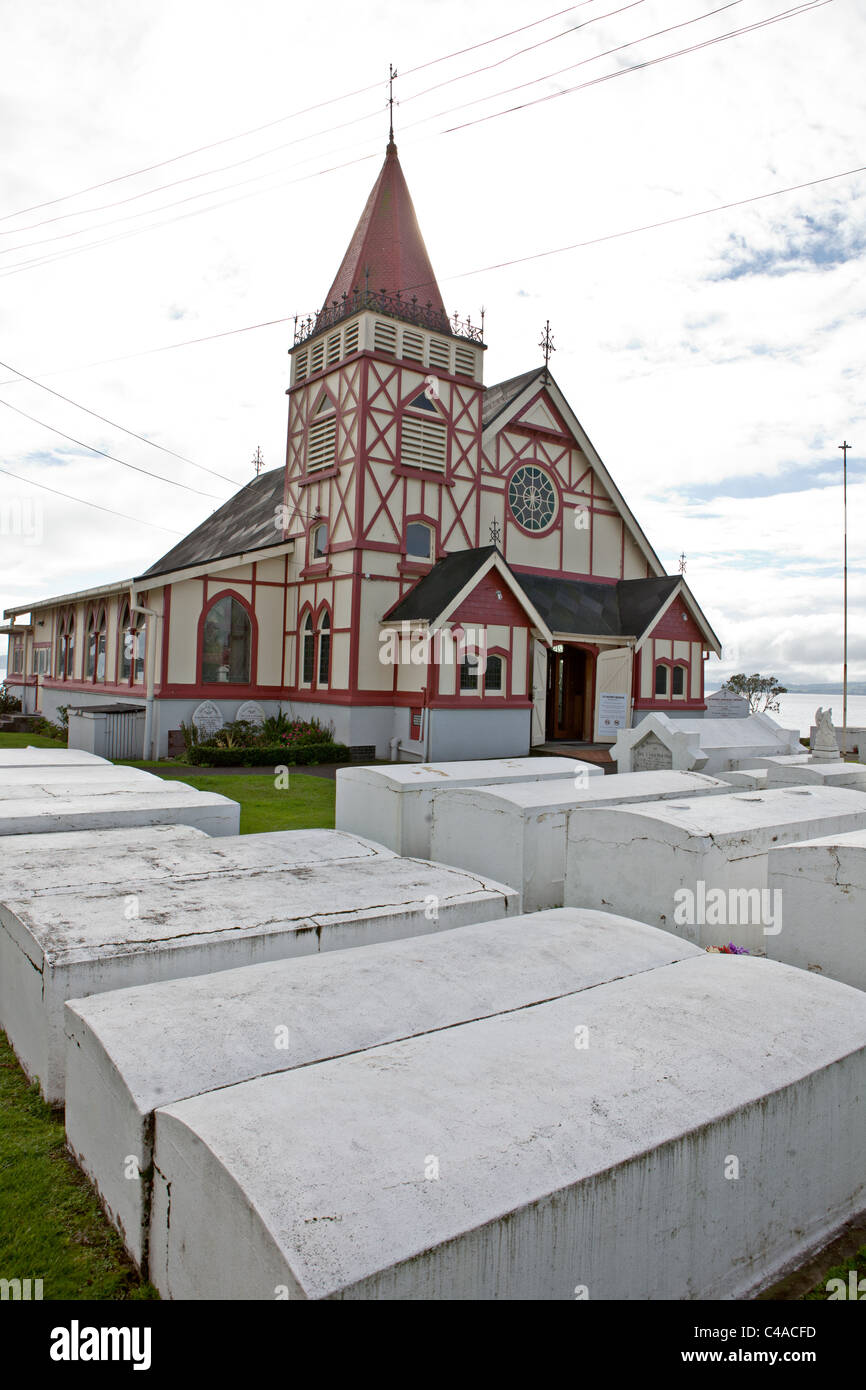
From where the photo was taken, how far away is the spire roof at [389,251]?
26359mm

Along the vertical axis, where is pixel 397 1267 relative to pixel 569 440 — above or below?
below

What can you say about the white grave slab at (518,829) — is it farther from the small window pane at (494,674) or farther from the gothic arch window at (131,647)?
the gothic arch window at (131,647)

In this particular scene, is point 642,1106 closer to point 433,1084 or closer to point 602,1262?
point 602,1262

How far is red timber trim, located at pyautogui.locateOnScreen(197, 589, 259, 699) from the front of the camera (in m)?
24.9

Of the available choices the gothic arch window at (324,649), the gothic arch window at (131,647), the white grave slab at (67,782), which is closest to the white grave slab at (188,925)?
the white grave slab at (67,782)

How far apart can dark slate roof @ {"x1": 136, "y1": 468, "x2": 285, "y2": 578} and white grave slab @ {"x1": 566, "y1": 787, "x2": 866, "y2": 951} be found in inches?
802

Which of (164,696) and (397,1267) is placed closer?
(397,1267)

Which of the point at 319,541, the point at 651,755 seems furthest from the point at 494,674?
the point at 319,541

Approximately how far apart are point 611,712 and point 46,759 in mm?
18286

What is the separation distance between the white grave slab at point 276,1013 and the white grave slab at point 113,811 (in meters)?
4.73

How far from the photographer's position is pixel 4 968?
600 centimetres

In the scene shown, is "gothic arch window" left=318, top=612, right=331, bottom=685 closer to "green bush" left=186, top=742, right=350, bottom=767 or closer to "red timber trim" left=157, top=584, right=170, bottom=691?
"green bush" left=186, top=742, right=350, bottom=767
